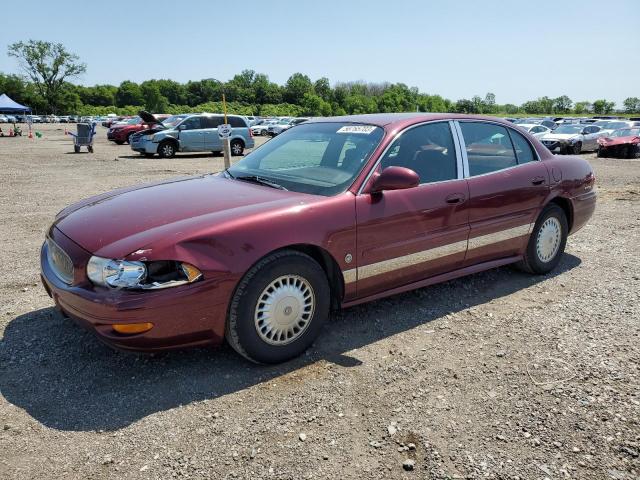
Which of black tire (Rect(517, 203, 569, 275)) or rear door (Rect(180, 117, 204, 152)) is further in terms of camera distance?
rear door (Rect(180, 117, 204, 152))

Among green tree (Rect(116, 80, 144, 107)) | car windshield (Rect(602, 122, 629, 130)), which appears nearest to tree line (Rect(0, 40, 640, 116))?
green tree (Rect(116, 80, 144, 107))

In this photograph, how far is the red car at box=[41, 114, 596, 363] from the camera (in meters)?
2.86

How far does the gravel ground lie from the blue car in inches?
635

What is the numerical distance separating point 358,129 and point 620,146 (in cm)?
2077

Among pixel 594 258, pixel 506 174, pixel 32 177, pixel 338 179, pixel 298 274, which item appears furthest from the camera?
pixel 32 177

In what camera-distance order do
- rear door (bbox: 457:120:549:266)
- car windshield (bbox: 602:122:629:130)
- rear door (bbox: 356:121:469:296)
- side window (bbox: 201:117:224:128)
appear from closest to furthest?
rear door (bbox: 356:121:469:296) → rear door (bbox: 457:120:549:266) → side window (bbox: 201:117:224:128) → car windshield (bbox: 602:122:629:130)

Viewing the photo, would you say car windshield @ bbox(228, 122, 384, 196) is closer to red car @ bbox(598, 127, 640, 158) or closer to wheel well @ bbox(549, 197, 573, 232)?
wheel well @ bbox(549, 197, 573, 232)

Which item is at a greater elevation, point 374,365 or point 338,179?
point 338,179

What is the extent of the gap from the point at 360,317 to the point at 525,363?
4.14 ft

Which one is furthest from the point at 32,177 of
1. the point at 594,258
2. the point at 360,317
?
the point at 594,258

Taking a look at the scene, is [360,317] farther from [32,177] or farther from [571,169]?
[32,177]

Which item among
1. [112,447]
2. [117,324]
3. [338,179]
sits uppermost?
[338,179]

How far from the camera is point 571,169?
5.06m

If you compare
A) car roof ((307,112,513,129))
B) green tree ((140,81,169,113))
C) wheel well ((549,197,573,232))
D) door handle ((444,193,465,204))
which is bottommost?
wheel well ((549,197,573,232))
